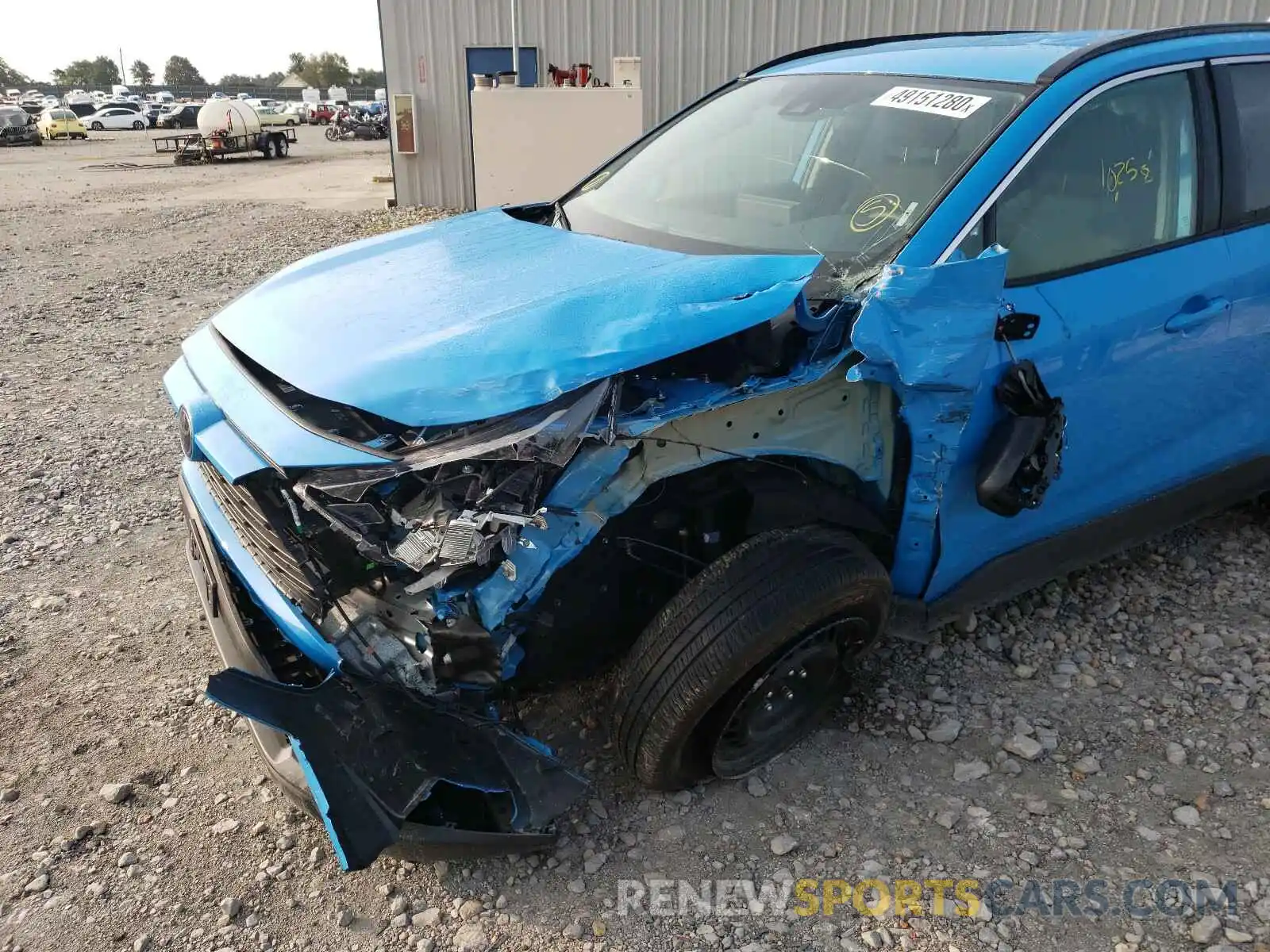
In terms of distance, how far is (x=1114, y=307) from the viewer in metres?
2.60

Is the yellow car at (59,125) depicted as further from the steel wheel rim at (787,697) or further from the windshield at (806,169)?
the steel wheel rim at (787,697)

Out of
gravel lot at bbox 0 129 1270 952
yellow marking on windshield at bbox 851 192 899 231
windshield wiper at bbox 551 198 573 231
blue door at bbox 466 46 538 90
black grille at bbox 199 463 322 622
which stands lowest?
gravel lot at bbox 0 129 1270 952

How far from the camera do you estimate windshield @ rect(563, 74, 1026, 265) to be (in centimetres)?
261

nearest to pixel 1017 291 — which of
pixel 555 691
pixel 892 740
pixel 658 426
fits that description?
pixel 658 426

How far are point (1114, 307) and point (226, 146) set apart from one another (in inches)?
1145

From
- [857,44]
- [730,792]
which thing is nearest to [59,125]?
[857,44]

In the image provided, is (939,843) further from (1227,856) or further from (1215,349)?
(1215,349)

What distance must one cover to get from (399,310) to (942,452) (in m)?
1.46

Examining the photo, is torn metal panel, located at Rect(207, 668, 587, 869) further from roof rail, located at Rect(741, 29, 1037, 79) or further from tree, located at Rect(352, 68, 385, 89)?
tree, located at Rect(352, 68, 385, 89)

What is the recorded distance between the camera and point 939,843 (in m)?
2.36

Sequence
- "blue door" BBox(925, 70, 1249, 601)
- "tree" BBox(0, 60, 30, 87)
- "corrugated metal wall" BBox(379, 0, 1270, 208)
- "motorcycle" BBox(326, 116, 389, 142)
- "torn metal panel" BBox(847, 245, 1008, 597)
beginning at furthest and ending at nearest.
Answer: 1. "tree" BBox(0, 60, 30, 87)
2. "motorcycle" BBox(326, 116, 389, 142)
3. "corrugated metal wall" BBox(379, 0, 1270, 208)
4. "blue door" BBox(925, 70, 1249, 601)
5. "torn metal panel" BBox(847, 245, 1008, 597)

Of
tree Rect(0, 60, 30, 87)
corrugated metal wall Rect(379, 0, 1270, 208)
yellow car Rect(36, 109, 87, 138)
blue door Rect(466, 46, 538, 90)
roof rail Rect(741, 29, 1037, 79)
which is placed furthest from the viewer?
tree Rect(0, 60, 30, 87)

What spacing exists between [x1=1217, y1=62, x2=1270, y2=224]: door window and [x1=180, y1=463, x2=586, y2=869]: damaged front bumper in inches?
105

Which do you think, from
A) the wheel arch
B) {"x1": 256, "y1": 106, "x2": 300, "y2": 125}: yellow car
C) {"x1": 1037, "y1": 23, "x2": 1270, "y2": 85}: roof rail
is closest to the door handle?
{"x1": 1037, "y1": 23, "x2": 1270, "y2": 85}: roof rail
